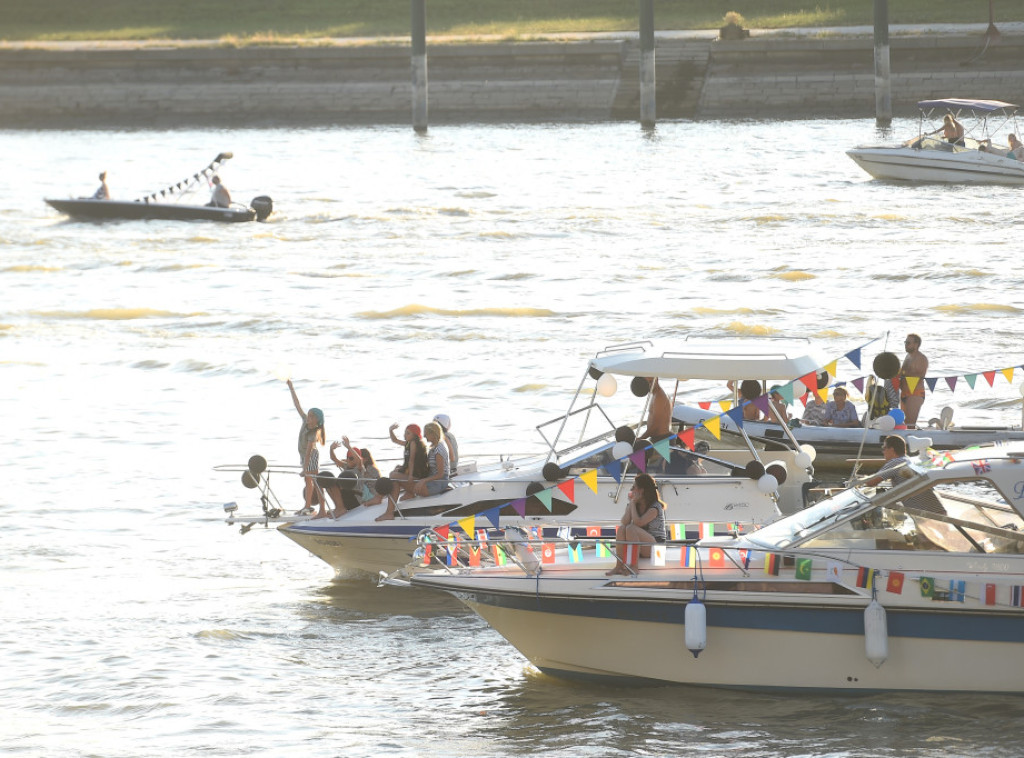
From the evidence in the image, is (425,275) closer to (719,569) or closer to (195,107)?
(719,569)

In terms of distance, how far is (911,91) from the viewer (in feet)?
191

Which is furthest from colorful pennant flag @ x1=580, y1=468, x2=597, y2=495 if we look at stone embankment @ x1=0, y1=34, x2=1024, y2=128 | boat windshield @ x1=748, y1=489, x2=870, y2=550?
stone embankment @ x1=0, y1=34, x2=1024, y2=128

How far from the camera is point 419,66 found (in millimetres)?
57906

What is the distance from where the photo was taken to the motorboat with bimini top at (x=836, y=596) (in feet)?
33.7

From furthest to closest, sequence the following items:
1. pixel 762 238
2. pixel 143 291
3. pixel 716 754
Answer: pixel 762 238
pixel 143 291
pixel 716 754

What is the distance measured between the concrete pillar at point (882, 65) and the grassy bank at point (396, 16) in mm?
12076

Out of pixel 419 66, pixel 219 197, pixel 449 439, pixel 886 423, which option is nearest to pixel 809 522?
pixel 449 439

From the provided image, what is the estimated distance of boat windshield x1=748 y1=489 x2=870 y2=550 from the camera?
34.8 ft

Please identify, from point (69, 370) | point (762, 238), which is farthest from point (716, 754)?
point (762, 238)

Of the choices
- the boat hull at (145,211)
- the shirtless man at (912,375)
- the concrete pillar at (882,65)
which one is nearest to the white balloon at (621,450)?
the shirtless man at (912,375)

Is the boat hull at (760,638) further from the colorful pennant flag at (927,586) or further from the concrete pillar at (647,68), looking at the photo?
the concrete pillar at (647,68)

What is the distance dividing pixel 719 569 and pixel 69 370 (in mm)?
17190

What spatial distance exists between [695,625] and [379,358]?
50.9ft

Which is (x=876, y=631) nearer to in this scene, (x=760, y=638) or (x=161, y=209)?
(x=760, y=638)
